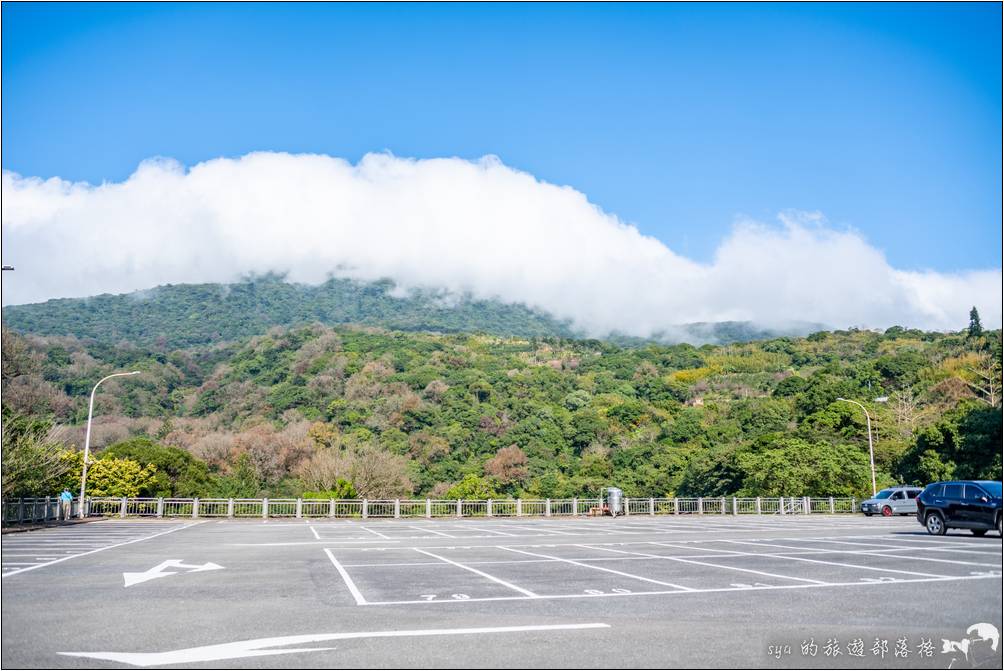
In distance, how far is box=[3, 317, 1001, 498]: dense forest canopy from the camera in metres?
45.6

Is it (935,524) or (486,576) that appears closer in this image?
(486,576)

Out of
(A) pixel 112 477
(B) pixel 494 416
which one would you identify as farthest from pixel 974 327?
(A) pixel 112 477

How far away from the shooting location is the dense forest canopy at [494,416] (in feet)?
150

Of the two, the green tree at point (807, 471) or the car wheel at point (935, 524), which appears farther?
the green tree at point (807, 471)

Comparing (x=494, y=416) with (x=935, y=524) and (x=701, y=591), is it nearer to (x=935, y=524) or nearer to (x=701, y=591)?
(x=935, y=524)

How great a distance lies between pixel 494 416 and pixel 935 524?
216ft

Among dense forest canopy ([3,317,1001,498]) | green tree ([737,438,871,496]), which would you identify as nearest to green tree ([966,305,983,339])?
dense forest canopy ([3,317,1001,498])

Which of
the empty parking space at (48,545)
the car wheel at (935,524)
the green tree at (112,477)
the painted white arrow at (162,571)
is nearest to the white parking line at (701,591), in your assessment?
the painted white arrow at (162,571)

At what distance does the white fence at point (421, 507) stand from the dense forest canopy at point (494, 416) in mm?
2815

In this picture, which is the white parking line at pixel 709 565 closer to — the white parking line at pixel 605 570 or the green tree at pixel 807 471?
the white parking line at pixel 605 570

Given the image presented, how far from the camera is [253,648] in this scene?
660 centimetres

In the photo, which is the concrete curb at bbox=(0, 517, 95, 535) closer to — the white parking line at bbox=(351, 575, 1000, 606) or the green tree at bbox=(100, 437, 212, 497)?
the green tree at bbox=(100, 437, 212, 497)

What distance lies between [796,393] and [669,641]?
3004 inches

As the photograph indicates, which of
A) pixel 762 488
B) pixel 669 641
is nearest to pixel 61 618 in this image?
pixel 669 641
